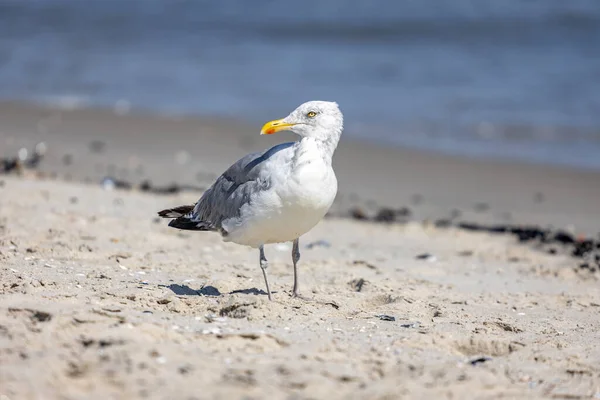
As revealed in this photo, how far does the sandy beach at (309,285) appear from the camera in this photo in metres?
4.31

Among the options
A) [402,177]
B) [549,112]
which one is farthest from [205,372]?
[549,112]

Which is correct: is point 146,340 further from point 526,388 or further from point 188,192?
point 188,192

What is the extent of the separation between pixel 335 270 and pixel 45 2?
907 inches

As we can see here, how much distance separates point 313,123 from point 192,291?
1.44m

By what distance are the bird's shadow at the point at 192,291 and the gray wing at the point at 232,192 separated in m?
0.45

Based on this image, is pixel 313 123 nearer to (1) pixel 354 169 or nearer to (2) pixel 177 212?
(2) pixel 177 212

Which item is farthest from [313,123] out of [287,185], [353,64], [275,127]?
[353,64]

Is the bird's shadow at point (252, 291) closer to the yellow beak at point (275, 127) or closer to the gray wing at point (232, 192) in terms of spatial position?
the gray wing at point (232, 192)

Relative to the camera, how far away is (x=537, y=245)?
8711mm

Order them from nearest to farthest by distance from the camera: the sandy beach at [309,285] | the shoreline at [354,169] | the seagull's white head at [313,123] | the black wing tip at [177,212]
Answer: the sandy beach at [309,285], the seagull's white head at [313,123], the black wing tip at [177,212], the shoreline at [354,169]

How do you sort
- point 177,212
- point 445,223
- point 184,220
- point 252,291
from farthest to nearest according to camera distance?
point 445,223 → point 177,212 → point 184,220 → point 252,291

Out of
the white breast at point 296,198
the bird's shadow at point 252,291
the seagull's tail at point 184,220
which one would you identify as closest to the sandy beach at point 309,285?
the bird's shadow at point 252,291

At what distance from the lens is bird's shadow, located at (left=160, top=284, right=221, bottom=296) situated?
6025 mm

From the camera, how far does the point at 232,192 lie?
6.22m
